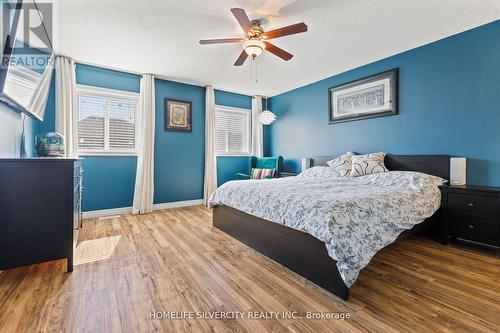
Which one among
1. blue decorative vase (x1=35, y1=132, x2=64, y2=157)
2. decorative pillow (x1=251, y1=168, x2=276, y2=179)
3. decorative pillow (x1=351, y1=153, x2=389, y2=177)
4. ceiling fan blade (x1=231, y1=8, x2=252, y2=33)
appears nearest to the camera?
ceiling fan blade (x1=231, y1=8, x2=252, y2=33)

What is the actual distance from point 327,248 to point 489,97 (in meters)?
2.83

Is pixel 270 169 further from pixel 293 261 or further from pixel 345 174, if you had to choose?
pixel 293 261

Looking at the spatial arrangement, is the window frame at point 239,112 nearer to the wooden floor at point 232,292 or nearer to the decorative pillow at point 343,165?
the decorative pillow at point 343,165

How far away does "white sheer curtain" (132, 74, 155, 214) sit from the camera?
4129mm

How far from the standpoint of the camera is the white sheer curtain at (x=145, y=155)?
4.13 metres

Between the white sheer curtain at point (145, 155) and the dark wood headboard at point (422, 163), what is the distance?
4.00 meters

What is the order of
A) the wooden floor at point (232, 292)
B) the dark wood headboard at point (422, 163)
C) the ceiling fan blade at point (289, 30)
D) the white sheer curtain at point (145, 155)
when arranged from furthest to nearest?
1. the white sheer curtain at point (145, 155)
2. the dark wood headboard at point (422, 163)
3. the ceiling fan blade at point (289, 30)
4. the wooden floor at point (232, 292)

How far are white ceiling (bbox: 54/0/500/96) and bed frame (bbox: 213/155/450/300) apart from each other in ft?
5.27

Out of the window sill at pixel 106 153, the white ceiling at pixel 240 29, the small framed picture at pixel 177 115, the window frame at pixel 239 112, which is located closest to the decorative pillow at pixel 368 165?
the white ceiling at pixel 240 29

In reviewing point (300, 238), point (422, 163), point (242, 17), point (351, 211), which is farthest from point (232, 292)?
point (422, 163)

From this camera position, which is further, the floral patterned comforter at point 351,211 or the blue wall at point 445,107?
the blue wall at point 445,107

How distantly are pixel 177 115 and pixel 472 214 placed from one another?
15.5 feet

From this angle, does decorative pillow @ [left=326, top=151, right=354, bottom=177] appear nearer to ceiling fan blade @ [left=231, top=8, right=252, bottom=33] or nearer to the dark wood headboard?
the dark wood headboard

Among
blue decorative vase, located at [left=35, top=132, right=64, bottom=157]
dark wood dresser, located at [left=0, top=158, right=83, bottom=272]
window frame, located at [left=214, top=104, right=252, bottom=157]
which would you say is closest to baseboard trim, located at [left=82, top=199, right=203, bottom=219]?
window frame, located at [left=214, top=104, right=252, bottom=157]
